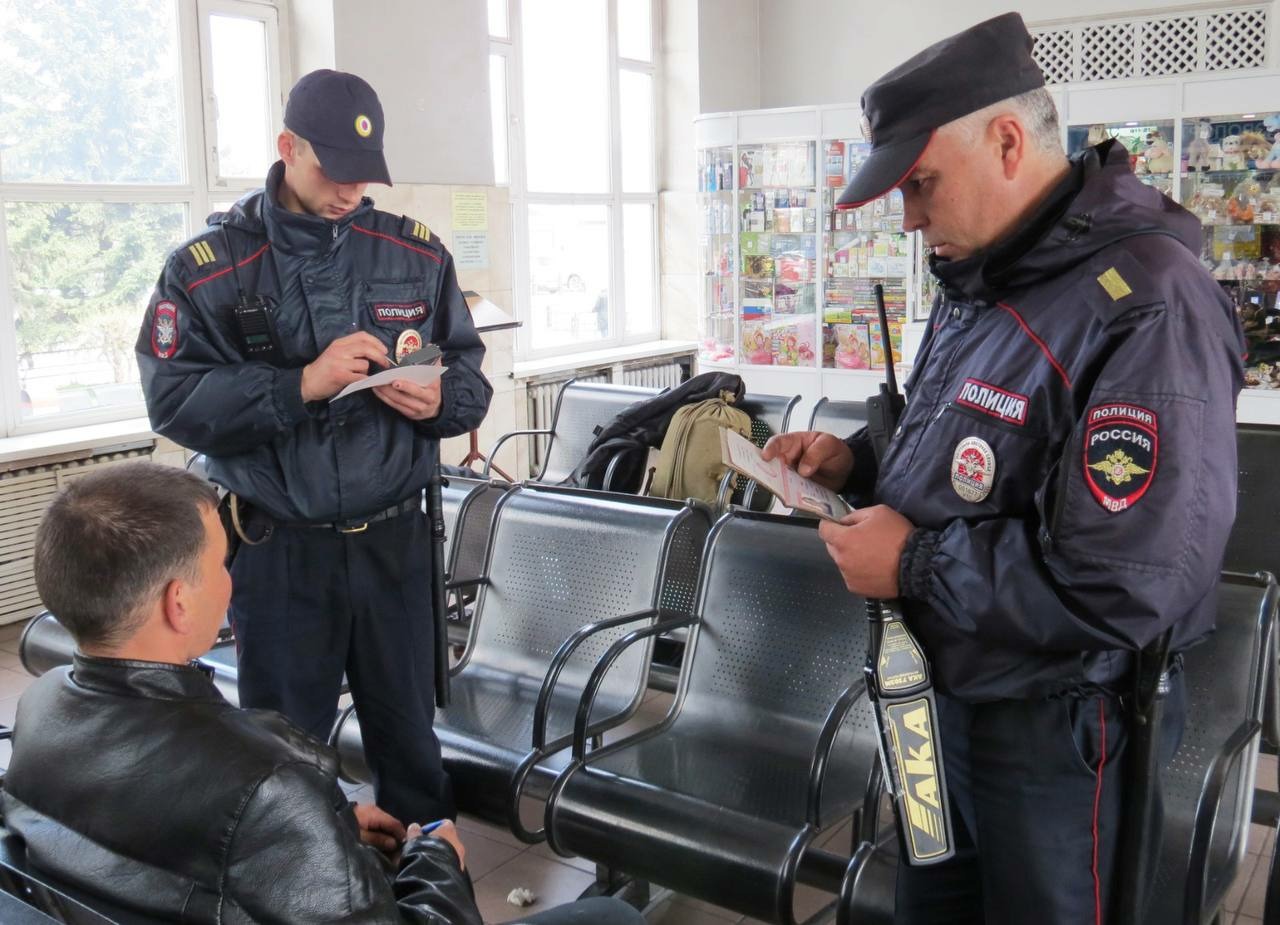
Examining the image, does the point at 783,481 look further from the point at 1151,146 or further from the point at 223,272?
the point at 1151,146

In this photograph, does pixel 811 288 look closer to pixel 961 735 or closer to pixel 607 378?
pixel 607 378

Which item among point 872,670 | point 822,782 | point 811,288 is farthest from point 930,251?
point 811,288

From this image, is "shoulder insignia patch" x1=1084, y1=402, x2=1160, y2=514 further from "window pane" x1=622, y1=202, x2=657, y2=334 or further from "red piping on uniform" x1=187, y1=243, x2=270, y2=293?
"window pane" x1=622, y1=202, x2=657, y2=334

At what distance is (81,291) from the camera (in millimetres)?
5324

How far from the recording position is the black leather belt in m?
2.20

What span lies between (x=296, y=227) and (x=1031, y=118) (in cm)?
138

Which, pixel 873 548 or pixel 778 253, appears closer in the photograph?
pixel 873 548

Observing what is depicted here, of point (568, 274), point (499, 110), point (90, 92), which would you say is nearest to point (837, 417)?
point (90, 92)

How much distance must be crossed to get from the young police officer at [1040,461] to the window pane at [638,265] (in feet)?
24.0

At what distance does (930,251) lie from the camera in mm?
1483

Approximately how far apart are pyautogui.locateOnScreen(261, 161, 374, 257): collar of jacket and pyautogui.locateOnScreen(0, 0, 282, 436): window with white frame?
3417 mm

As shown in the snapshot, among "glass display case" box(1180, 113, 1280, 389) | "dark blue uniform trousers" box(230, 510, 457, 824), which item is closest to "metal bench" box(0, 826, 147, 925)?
"dark blue uniform trousers" box(230, 510, 457, 824)

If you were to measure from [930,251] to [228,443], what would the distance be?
1.29 meters

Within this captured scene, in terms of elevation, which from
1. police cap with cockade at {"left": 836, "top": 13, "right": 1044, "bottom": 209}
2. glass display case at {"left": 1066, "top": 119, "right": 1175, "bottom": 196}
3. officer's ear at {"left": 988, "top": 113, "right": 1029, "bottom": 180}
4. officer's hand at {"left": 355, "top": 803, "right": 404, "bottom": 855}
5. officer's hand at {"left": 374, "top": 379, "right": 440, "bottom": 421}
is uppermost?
glass display case at {"left": 1066, "top": 119, "right": 1175, "bottom": 196}
